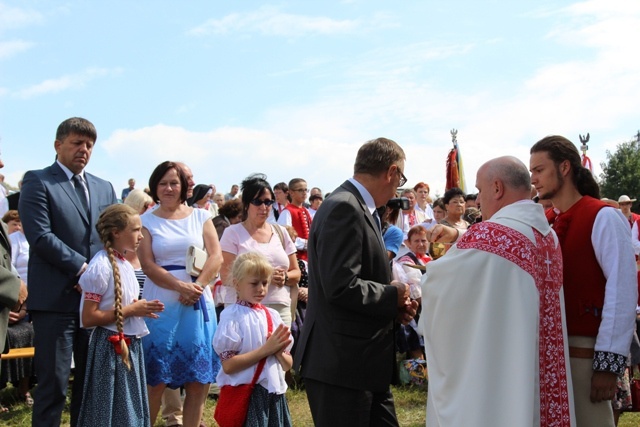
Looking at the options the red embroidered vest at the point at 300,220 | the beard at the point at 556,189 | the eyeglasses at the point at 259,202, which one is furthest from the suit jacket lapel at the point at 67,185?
the red embroidered vest at the point at 300,220

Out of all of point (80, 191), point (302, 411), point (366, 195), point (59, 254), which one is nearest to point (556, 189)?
point (366, 195)

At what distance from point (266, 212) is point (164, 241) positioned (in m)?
1.26

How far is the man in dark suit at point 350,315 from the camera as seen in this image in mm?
3549

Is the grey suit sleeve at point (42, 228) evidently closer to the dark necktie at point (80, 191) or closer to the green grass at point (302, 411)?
the dark necktie at point (80, 191)

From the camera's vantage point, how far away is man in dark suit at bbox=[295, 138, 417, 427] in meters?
3.55

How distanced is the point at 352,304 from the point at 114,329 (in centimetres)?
211

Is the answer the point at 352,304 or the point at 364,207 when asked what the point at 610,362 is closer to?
the point at 352,304

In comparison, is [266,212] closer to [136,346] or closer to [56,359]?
[136,346]

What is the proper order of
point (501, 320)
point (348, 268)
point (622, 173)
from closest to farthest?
point (501, 320)
point (348, 268)
point (622, 173)

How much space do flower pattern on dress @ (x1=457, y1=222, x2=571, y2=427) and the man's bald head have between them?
193 millimetres

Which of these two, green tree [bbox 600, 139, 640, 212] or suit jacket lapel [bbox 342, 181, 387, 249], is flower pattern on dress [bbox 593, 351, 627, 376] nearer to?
suit jacket lapel [bbox 342, 181, 387, 249]

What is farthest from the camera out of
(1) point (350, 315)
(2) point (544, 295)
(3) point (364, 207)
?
(3) point (364, 207)

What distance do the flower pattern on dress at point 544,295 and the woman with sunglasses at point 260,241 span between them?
3291mm

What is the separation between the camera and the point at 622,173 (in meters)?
44.6
